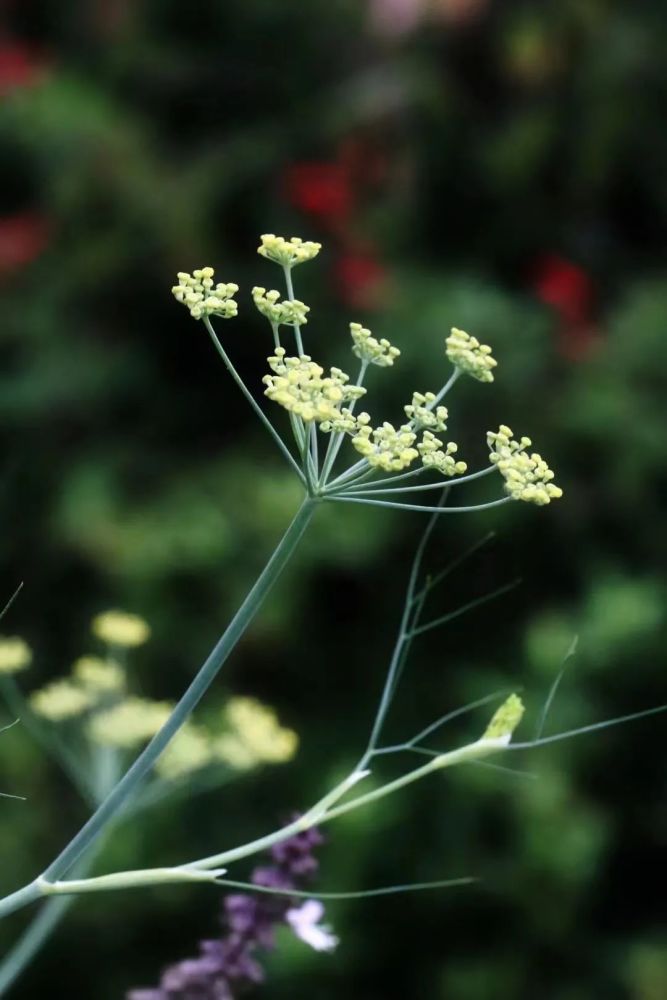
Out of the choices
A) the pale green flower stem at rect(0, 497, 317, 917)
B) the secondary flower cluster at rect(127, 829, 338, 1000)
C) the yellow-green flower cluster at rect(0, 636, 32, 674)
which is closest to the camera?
the pale green flower stem at rect(0, 497, 317, 917)

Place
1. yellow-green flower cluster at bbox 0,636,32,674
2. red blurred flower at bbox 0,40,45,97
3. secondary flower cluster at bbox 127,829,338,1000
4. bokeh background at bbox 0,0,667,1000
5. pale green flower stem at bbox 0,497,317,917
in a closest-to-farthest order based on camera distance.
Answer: pale green flower stem at bbox 0,497,317,917 < secondary flower cluster at bbox 127,829,338,1000 < yellow-green flower cluster at bbox 0,636,32,674 < bokeh background at bbox 0,0,667,1000 < red blurred flower at bbox 0,40,45,97

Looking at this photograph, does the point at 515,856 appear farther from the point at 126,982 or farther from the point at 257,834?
the point at 126,982

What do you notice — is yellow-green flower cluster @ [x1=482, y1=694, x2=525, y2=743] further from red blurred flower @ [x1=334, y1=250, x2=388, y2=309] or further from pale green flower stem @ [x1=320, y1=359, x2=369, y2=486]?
red blurred flower @ [x1=334, y1=250, x2=388, y2=309]

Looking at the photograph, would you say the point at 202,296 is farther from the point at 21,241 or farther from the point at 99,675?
the point at 21,241

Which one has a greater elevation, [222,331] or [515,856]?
[222,331]

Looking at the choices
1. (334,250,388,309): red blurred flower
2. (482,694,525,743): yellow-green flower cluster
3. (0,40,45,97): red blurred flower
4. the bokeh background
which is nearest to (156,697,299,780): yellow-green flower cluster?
(482,694,525,743): yellow-green flower cluster

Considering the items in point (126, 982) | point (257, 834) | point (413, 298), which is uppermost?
point (413, 298)

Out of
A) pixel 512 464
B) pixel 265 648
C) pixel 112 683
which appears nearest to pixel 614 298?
pixel 265 648
